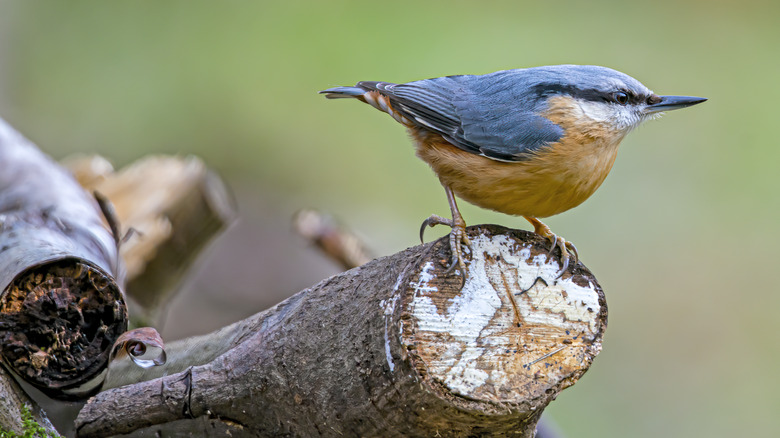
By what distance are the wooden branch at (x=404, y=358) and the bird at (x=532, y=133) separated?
372 millimetres

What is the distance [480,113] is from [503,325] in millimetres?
928

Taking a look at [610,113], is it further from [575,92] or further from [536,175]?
[536,175]

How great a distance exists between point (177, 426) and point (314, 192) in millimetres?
4754

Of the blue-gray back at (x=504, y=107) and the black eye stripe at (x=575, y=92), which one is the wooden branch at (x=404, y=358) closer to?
the blue-gray back at (x=504, y=107)

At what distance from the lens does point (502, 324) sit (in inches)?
72.3

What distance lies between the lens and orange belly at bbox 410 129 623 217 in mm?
2338

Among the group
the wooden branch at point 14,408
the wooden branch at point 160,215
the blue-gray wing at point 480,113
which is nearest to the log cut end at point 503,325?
the blue-gray wing at point 480,113

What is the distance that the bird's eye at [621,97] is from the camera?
2478 mm

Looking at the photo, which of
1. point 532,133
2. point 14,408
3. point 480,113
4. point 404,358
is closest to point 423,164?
point 480,113

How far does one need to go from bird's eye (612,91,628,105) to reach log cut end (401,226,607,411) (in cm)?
78

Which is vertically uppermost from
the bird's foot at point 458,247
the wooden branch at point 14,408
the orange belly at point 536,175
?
the orange belly at point 536,175

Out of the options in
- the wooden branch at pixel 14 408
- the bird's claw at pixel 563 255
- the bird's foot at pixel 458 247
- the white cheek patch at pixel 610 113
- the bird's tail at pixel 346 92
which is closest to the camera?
the bird's foot at pixel 458 247

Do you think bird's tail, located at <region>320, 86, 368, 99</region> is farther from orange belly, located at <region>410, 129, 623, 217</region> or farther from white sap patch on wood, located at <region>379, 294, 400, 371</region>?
white sap patch on wood, located at <region>379, 294, 400, 371</region>

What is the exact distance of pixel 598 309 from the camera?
6.24ft
